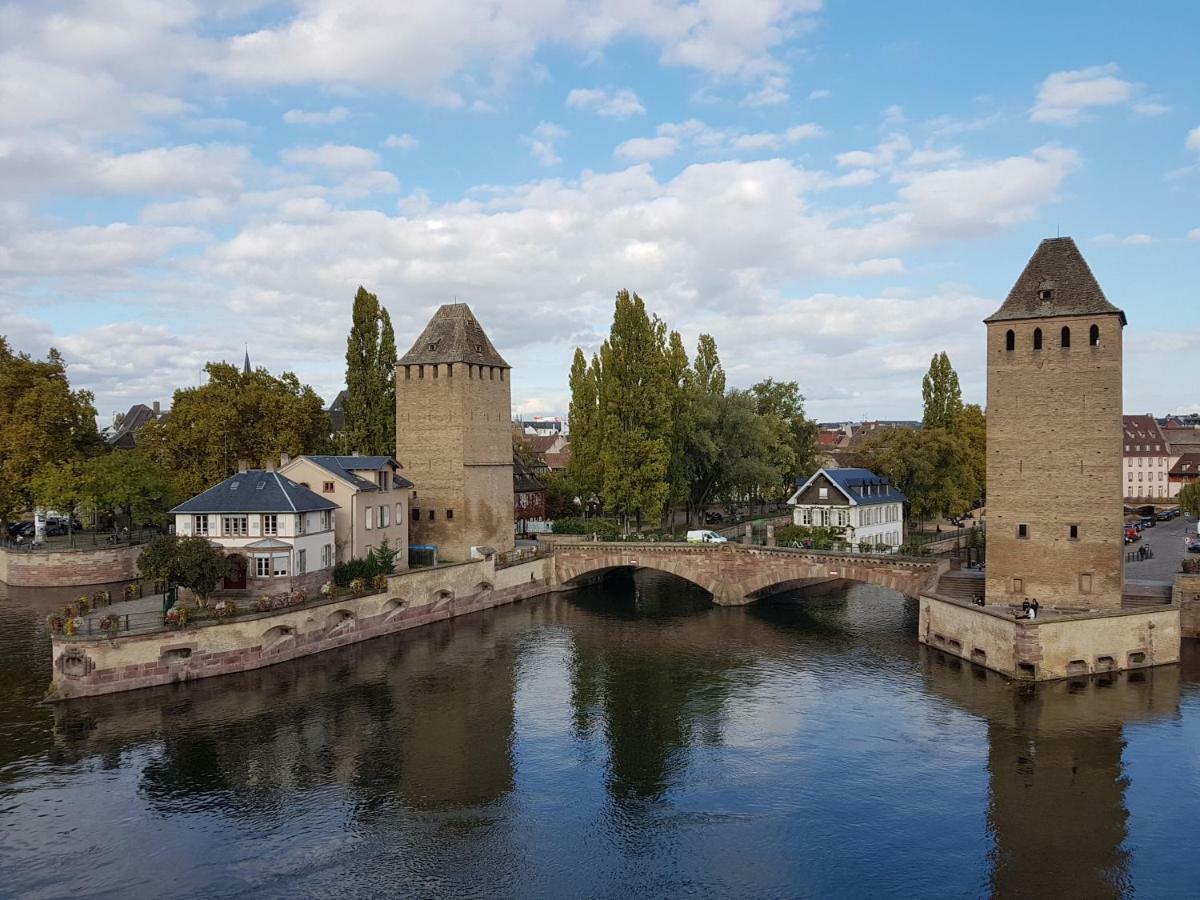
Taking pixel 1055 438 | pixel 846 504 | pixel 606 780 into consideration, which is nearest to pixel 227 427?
pixel 846 504

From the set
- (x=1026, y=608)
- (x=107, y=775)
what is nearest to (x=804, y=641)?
(x=1026, y=608)

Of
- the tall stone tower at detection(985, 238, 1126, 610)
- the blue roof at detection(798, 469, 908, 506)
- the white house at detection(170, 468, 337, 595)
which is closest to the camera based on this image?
the tall stone tower at detection(985, 238, 1126, 610)

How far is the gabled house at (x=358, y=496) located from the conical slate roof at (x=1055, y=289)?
32475mm

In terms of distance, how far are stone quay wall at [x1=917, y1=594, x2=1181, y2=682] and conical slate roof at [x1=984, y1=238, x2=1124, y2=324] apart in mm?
12563

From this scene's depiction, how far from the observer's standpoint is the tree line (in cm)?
6219

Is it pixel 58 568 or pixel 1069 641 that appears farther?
pixel 58 568

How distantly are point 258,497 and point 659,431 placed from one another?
94.3 feet

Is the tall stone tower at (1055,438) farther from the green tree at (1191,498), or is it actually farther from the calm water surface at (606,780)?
the green tree at (1191,498)

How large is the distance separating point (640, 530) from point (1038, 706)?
119ft

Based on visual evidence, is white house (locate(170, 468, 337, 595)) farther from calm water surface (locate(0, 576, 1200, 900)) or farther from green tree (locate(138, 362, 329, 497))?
green tree (locate(138, 362, 329, 497))

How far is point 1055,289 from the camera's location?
38.8 m

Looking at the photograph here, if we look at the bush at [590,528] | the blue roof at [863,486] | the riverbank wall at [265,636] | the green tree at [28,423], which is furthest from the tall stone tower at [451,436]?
the green tree at [28,423]

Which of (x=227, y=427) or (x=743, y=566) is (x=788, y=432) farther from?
(x=227, y=427)

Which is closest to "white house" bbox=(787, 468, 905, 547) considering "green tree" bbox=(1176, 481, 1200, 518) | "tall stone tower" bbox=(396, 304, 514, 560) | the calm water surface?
the calm water surface
